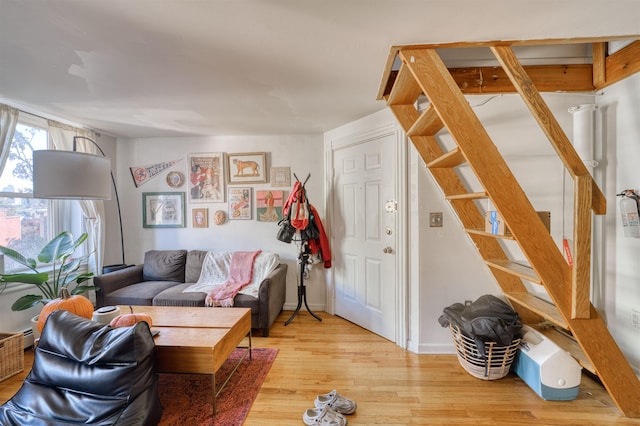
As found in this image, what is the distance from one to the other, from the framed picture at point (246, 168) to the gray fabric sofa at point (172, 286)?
1036 millimetres

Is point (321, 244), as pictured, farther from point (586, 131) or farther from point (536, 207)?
point (586, 131)

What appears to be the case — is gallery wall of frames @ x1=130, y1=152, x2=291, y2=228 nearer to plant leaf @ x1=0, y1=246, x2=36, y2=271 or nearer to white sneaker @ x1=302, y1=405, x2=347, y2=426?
plant leaf @ x1=0, y1=246, x2=36, y2=271

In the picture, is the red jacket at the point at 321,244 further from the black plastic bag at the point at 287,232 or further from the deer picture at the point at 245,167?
the deer picture at the point at 245,167

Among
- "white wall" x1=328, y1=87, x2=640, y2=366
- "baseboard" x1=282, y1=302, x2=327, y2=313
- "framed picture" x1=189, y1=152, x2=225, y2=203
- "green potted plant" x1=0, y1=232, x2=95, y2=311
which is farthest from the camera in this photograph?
"framed picture" x1=189, y1=152, x2=225, y2=203

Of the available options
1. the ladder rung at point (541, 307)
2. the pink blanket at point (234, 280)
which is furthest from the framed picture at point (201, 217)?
the ladder rung at point (541, 307)

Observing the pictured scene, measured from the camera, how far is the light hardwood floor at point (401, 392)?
5.66ft

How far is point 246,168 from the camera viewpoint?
3.65 metres

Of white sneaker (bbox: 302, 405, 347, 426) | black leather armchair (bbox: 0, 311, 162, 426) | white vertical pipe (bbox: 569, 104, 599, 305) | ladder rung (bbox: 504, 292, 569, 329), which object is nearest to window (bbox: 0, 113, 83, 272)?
black leather armchair (bbox: 0, 311, 162, 426)

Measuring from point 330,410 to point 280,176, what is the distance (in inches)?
102

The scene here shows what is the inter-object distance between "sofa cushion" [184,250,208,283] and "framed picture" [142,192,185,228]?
19.5 inches

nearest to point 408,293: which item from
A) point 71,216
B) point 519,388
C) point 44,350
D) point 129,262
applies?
point 519,388

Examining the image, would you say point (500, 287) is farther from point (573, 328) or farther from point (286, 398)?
point (286, 398)

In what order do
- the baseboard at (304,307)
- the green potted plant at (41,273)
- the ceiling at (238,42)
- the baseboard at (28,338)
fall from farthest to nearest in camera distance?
the baseboard at (304,307), the baseboard at (28,338), the green potted plant at (41,273), the ceiling at (238,42)

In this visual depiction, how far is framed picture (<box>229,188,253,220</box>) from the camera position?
3.66 metres
